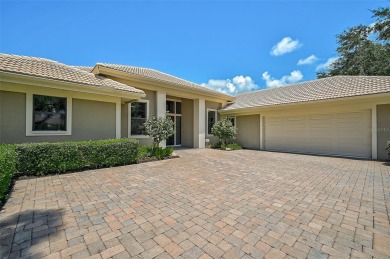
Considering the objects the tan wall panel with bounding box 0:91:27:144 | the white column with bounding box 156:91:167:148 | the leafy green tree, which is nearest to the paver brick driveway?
the tan wall panel with bounding box 0:91:27:144

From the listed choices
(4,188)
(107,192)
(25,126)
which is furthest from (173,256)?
(25,126)

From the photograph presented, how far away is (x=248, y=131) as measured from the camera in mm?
14422

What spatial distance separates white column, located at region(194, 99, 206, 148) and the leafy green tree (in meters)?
18.8

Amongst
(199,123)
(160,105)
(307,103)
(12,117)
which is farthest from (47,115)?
(307,103)

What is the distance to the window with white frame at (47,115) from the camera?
646 centimetres

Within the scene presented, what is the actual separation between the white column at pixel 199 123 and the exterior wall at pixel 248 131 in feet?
10.4

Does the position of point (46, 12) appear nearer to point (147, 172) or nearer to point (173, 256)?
point (147, 172)

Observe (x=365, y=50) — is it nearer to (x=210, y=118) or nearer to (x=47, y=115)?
(x=210, y=118)

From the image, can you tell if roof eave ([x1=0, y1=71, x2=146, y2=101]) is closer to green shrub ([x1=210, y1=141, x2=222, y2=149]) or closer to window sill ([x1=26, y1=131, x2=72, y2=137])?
window sill ([x1=26, y1=131, x2=72, y2=137])

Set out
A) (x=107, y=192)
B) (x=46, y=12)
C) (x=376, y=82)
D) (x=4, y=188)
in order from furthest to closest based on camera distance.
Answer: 1. (x=376, y=82)
2. (x=46, y=12)
3. (x=107, y=192)
4. (x=4, y=188)

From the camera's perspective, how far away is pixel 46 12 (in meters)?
6.75

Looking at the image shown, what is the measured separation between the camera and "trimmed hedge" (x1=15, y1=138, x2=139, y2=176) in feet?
17.6

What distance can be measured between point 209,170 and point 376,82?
1087 cm

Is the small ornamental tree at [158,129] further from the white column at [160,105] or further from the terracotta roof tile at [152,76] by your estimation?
the terracotta roof tile at [152,76]
